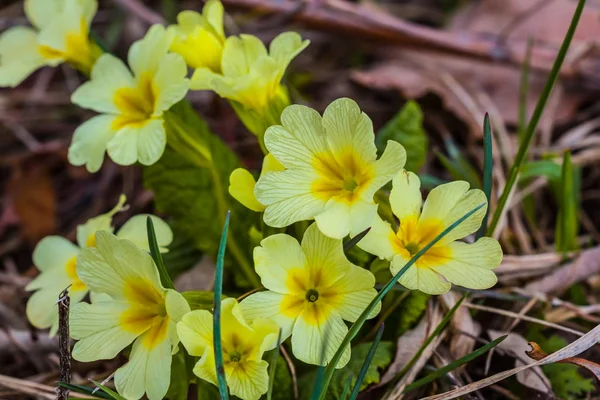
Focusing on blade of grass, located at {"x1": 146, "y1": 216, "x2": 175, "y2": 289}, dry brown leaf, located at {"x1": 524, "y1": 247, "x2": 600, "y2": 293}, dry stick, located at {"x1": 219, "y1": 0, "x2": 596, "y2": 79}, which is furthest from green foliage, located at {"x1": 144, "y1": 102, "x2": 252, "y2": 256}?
dry stick, located at {"x1": 219, "y1": 0, "x2": 596, "y2": 79}

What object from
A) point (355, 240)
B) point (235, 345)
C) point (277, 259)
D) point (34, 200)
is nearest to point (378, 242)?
point (355, 240)

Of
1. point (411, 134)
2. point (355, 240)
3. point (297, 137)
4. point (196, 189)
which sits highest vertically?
point (297, 137)

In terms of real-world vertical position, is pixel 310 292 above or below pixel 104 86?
below

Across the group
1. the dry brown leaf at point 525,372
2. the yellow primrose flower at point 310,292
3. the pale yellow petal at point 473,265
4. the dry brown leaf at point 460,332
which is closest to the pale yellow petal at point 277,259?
the yellow primrose flower at point 310,292

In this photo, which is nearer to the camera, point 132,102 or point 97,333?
point 97,333

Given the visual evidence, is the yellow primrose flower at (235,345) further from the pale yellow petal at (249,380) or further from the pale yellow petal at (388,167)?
the pale yellow petal at (388,167)

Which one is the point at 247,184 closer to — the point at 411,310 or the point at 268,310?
the point at 268,310
